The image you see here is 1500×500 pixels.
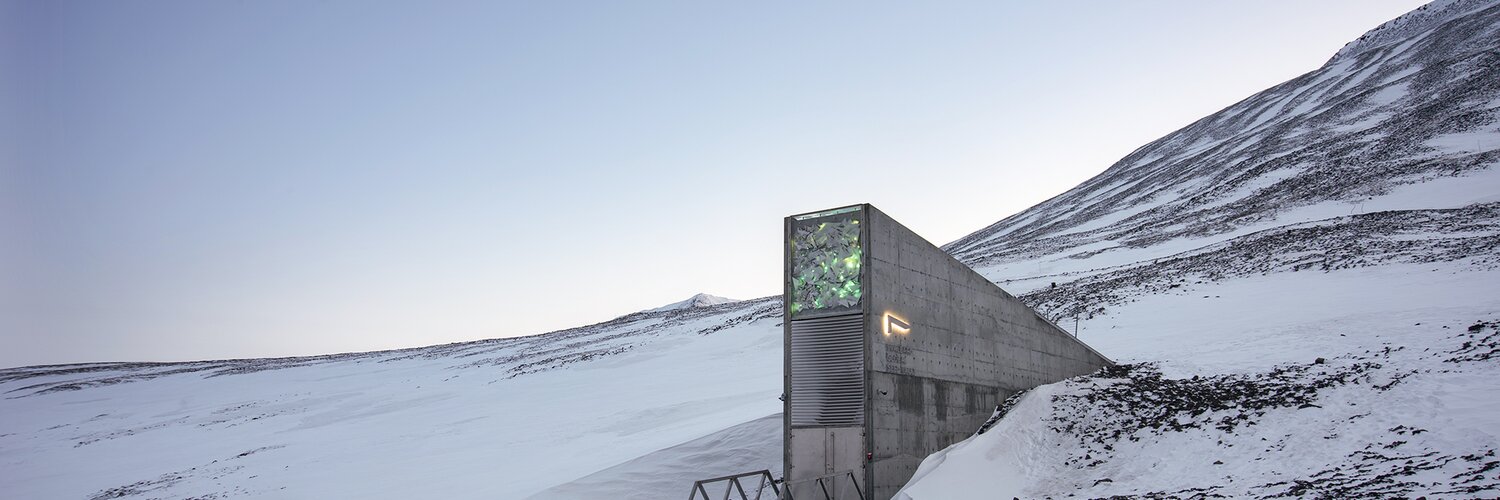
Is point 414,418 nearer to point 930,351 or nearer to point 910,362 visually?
point 930,351

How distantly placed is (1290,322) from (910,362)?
45.0ft

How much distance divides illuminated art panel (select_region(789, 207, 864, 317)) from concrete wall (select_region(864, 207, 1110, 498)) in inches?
13.7

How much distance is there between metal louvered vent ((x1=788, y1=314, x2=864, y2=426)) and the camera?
645 inches

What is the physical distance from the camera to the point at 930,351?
18.2 m

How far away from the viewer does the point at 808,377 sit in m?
17.0

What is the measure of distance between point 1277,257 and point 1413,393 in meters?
23.5

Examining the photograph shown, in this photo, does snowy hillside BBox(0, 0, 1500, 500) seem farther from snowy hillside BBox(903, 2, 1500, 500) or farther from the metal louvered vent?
the metal louvered vent

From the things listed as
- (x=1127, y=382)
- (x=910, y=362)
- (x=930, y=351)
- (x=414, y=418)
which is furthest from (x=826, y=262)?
(x=414, y=418)

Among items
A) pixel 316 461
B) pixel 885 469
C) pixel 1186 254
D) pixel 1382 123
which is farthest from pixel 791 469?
pixel 1382 123

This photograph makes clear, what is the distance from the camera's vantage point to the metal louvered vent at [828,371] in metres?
16.4

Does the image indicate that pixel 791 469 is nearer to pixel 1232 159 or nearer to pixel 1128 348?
pixel 1128 348

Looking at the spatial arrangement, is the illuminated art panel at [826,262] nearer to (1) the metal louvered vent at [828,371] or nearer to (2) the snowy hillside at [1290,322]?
(1) the metal louvered vent at [828,371]

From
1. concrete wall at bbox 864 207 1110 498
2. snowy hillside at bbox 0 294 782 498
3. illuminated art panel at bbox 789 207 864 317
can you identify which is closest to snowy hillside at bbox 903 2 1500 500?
concrete wall at bbox 864 207 1110 498

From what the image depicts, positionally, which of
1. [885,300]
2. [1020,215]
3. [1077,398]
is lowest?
[1077,398]
